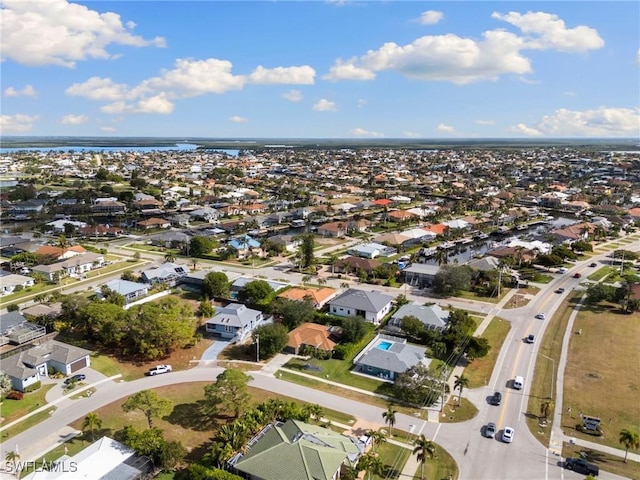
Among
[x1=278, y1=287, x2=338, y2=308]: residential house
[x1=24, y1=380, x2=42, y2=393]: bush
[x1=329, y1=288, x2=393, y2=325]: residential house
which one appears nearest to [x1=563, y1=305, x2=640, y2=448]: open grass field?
[x1=329, y1=288, x2=393, y2=325]: residential house

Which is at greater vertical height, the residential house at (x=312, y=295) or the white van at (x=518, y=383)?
the residential house at (x=312, y=295)

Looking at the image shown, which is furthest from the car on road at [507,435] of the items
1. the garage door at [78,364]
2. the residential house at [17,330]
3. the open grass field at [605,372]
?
the residential house at [17,330]

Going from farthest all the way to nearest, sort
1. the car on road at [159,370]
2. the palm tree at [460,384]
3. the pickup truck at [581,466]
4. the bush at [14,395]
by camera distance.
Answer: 1. the car on road at [159,370]
2. the bush at [14,395]
3. the palm tree at [460,384]
4. the pickup truck at [581,466]

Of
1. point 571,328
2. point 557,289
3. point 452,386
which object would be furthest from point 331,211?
point 452,386

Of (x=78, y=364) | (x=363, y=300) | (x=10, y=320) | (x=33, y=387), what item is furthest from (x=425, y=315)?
(x=10, y=320)

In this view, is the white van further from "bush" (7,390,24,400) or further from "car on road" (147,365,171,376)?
"bush" (7,390,24,400)

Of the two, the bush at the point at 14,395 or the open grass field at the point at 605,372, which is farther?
the bush at the point at 14,395

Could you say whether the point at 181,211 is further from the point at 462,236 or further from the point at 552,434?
the point at 552,434

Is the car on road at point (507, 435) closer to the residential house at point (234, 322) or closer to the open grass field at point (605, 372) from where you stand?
the open grass field at point (605, 372)
